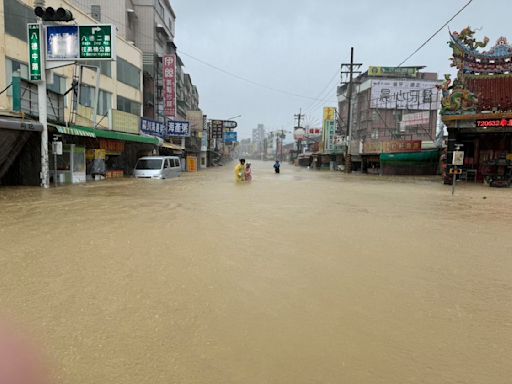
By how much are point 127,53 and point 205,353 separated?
30.0m

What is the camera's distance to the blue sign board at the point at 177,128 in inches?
1407

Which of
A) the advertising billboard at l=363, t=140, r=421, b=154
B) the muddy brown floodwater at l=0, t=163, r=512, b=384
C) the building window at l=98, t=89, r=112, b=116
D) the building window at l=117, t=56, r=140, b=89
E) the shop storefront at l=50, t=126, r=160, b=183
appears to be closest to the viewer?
the muddy brown floodwater at l=0, t=163, r=512, b=384

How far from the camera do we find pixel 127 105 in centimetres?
2991

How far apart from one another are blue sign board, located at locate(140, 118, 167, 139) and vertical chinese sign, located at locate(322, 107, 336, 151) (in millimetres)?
23863

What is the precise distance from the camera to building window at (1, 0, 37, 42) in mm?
17094

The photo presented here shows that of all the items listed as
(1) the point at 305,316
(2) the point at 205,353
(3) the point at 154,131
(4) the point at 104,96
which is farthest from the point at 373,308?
(3) the point at 154,131

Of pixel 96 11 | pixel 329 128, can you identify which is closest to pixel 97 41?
pixel 96 11

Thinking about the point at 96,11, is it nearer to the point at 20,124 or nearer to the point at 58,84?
the point at 58,84

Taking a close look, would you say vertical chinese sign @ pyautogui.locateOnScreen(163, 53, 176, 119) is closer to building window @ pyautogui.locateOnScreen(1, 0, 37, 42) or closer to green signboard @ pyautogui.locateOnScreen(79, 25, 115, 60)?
building window @ pyautogui.locateOnScreen(1, 0, 37, 42)

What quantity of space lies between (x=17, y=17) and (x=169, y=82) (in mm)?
16925

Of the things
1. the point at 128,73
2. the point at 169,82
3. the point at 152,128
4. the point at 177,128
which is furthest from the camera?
the point at 177,128

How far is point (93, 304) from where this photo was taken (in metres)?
4.18

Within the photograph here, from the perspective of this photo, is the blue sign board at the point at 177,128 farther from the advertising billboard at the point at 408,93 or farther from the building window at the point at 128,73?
the advertising billboard at the point at 408,93

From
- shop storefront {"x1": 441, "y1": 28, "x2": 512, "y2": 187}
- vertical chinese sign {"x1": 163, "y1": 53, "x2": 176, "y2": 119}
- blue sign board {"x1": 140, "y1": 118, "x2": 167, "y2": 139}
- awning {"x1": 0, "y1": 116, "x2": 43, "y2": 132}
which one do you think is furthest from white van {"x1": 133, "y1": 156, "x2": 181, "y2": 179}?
shop storefront {"x1": 441, "y1": 28, "x2": 512, "y2": 187}
